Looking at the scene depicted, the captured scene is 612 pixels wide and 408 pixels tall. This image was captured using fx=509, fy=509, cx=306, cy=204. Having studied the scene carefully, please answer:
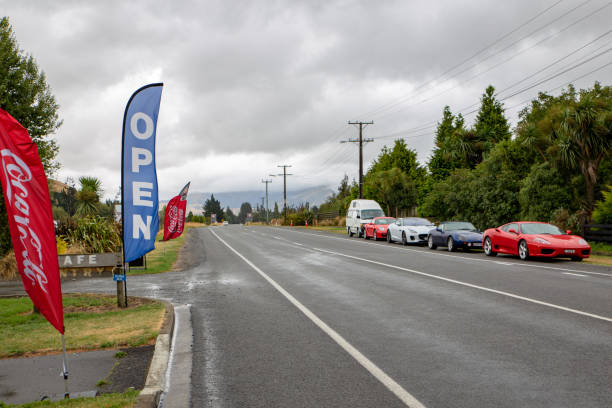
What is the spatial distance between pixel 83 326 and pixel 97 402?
11.6ft

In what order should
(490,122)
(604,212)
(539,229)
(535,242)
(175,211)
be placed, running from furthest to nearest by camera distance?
(490,122) → (175,211) → (604,212) → (539,229) → (535,242)

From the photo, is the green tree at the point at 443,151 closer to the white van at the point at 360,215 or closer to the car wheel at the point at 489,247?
the white van at the point at 360,215

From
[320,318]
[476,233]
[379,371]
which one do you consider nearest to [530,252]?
[476,233]

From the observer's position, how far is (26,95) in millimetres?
17969

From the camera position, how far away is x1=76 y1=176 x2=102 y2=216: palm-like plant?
1219 inches

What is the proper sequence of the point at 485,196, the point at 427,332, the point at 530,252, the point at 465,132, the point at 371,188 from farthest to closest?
the point at 371,188
the point at 465,132
the point at 485,196
the point at 530,252
the point at 427,332

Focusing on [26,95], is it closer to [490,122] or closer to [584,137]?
[584,137]

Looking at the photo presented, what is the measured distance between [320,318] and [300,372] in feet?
8.92

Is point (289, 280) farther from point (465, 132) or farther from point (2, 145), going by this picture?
point (465, 132)

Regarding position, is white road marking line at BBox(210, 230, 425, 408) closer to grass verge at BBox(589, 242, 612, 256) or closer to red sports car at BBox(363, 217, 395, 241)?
grass verge at BBox(589, 242, 612, 256)

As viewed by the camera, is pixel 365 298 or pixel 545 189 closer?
pixel 365 298

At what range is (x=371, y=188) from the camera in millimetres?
51281

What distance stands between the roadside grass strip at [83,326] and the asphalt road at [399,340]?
717 mm

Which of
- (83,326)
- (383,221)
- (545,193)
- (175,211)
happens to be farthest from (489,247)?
(175,211)
